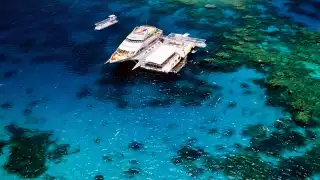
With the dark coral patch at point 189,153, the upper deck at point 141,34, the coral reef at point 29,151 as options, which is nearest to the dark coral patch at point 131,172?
the dark coral patch at point 189,153

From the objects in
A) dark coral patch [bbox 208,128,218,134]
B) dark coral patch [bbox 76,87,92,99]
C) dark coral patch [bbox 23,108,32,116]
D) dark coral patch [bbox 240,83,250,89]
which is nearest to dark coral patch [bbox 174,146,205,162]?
dark coral patch [bbox 208,128,218,134]

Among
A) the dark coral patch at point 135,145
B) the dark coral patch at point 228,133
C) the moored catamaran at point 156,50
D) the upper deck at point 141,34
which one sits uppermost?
the upper deck at point 141,34

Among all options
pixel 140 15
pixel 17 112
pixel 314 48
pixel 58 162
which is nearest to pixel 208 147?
pixel 58 162

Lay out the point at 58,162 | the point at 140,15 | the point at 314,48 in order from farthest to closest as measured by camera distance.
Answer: the point at 140,15 → the point at 314,48 → the point at 58,162

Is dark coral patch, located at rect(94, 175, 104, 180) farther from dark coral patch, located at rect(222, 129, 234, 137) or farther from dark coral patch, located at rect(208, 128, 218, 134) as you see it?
dark coral patch, located at rect(222, 129, 234, 137)

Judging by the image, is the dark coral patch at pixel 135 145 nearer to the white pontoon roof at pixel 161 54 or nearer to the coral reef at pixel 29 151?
the coral reef at pixel 29 151

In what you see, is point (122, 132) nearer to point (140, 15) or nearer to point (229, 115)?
point (229, 115)

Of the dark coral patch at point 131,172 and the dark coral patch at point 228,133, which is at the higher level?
the dark coral patch at point 228,133
